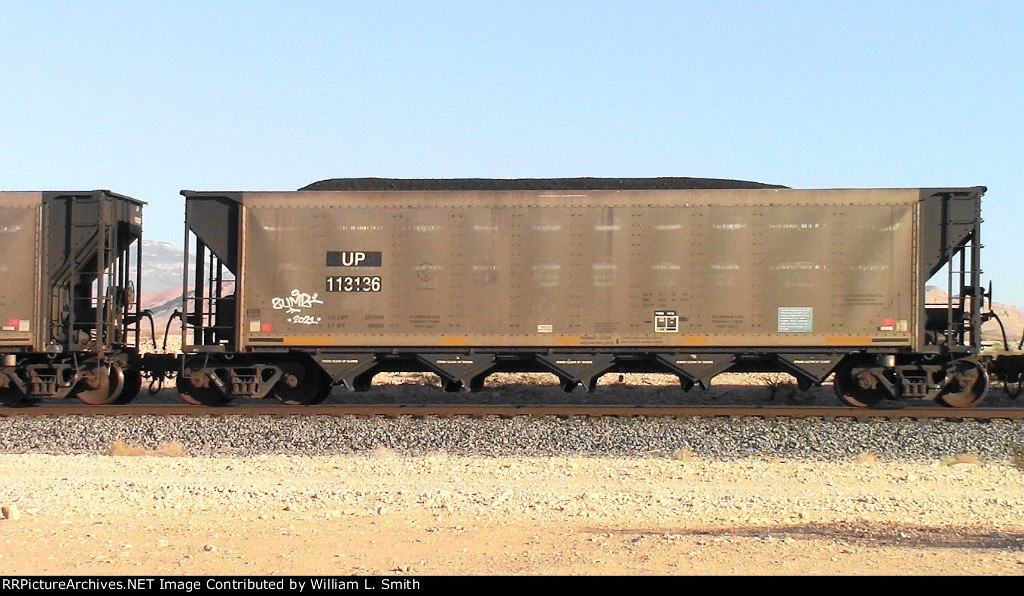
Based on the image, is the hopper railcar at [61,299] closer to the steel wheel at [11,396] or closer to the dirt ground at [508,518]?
the steel wheel at [11,396]

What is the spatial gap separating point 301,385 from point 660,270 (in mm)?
6061

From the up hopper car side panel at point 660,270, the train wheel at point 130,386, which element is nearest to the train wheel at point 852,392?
the up hopper car side panel at point 660,270

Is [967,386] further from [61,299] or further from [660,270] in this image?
[61,299]


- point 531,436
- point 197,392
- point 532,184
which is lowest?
point 531,436

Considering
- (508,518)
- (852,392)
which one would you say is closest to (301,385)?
(508,518)

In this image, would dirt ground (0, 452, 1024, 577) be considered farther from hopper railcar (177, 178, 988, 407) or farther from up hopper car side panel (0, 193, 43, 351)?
up hopper car side panel (0, 193, 43, 351)

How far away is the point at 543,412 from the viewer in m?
13.1

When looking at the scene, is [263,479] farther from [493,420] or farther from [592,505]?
[493,420]

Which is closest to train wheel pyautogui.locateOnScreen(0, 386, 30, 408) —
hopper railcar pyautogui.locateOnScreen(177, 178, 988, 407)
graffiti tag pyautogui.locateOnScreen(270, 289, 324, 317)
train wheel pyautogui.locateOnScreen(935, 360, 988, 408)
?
hopper railcar pyautogui.locateOnScreen(177, 178, 988, 407)

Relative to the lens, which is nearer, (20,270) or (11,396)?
(20,270)

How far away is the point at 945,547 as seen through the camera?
5.74 m

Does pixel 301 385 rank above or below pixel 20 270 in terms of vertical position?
below

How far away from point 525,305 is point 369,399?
427 cm

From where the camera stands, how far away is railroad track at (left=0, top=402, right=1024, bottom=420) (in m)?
12.8
